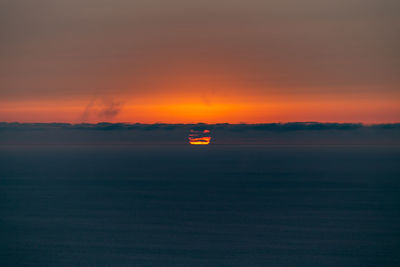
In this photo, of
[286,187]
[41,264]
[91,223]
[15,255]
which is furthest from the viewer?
[286,187]

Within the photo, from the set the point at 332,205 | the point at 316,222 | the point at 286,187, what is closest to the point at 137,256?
the point at 316,222

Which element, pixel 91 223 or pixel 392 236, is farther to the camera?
pixel 91 223

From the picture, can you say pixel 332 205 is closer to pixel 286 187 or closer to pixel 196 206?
pixel 196 206

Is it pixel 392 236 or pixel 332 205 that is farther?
pixel 332 205

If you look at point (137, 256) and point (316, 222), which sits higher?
point (316, 222)

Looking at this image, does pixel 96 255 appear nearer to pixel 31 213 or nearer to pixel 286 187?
pixel 31 213

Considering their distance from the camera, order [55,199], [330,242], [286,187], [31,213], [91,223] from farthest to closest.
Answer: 1. [286,187]
2. [55,199]
3. [31,213]
4. [91,223]
5. [330,242]

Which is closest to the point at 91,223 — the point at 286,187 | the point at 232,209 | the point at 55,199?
the point at 232,209

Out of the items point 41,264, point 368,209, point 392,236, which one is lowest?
point 41,264

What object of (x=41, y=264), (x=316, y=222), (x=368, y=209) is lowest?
(x=41, y=264)
